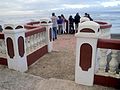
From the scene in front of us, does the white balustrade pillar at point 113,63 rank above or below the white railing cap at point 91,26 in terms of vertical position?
below

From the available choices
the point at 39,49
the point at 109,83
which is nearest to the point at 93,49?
the point at 109,83

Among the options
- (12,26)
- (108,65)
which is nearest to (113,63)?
(108,65)

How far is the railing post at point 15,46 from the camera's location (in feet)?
16.4

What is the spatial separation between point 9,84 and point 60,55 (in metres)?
2.94

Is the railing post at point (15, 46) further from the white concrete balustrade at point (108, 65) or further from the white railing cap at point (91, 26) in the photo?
the white concrete balustrade at point (108, 65)

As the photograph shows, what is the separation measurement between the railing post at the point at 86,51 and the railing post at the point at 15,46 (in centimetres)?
164

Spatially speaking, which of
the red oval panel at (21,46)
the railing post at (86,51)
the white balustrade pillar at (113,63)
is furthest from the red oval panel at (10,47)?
the white balustrade pillar at (113,63)

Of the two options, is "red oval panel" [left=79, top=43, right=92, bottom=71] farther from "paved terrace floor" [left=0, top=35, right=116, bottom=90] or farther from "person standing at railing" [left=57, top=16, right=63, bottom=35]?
"person standing at railing" [left=57, top=16, right=63, bottom=35]

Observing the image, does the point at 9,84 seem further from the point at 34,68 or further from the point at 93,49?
the point at 93,49

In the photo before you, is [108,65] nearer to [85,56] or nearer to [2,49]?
[85,56]

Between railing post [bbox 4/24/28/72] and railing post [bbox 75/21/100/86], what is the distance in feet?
5.39

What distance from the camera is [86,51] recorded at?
14.0ft

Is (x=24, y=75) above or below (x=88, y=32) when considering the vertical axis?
below

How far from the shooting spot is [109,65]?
4258 mm
